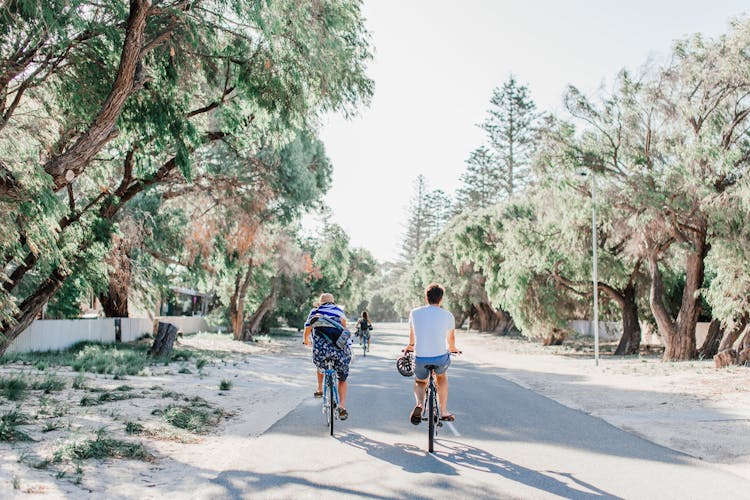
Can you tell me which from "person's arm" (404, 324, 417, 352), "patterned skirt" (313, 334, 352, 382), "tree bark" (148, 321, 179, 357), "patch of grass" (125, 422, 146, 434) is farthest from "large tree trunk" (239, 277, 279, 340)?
"person's arm" (404, 324, 417, 352)

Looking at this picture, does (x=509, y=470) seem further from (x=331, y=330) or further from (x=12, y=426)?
(x=12, y=426)

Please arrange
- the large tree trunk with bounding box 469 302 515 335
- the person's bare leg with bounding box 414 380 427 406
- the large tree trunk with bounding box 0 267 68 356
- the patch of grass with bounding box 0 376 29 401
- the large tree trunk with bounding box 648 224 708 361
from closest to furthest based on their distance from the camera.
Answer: the person's bare leg with bounding box 414 380 427 406 < the patch of grass with bounding box 0 376 29 401 < the large tree trunk with bounding box 0 267 68 356 < the large tree trunk with bounding box 648 224 708 361 < the large tree trunk with bounding box 469 302 515 335

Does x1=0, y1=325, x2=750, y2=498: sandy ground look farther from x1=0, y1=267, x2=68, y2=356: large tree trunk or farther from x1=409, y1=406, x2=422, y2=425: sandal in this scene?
x1=409, y1=406, x2=422, y2=425: sandal

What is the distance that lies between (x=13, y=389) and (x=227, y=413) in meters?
3.58

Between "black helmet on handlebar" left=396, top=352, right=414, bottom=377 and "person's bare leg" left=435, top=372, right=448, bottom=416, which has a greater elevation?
"black helmet on handlebar" left=396, top=352, right=414, bottom=377

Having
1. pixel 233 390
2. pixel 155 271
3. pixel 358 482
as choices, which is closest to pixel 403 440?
pixel 358 482

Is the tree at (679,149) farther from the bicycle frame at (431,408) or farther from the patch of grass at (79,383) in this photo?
the patch of grass at (79,383)

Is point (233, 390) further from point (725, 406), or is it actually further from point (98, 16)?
point (725, 406)

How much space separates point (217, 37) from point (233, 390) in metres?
7.36

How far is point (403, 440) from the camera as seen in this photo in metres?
7.97

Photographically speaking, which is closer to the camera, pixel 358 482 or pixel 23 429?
pixel 358 482

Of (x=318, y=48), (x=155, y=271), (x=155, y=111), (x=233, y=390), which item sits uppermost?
(x=318, y=48)

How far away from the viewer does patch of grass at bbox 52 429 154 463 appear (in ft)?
21.0

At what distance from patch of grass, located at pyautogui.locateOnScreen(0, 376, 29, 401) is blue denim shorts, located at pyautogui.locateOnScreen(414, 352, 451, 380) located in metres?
6.68
